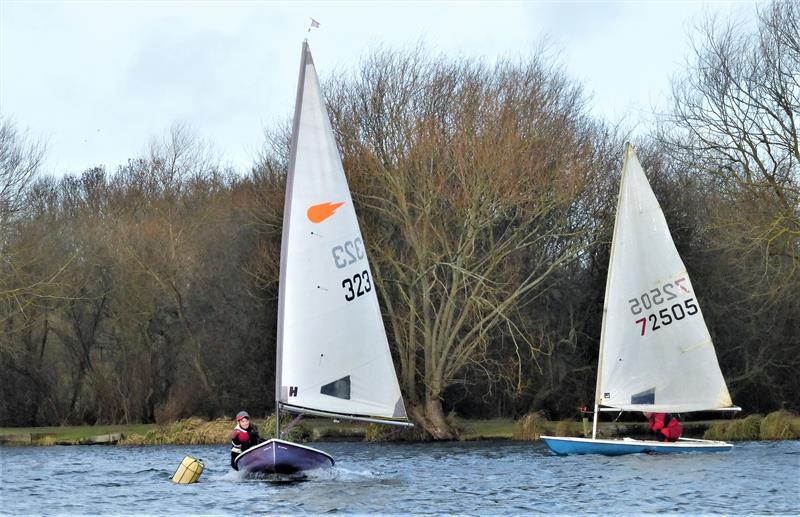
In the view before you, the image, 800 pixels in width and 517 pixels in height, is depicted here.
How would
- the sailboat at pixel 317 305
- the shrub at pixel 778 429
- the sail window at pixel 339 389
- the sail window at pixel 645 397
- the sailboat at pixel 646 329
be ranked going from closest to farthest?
the sailboat at pixel 317 305 → the sail window at pixel 339 389 → the sailboat at pixel 646 329 → the sail window at pixel 645 397 → the shrub at pixel 778 429

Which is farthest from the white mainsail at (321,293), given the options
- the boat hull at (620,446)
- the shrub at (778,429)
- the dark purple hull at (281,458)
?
the shrub at (778,429)

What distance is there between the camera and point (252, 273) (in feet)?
135

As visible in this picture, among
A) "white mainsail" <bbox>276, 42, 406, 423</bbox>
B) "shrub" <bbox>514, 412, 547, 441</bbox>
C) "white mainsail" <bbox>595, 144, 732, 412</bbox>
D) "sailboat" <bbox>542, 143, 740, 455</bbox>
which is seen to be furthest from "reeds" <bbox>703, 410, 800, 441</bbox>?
"white mainsail" <bbox>276, 42, 406, 423</bbox>

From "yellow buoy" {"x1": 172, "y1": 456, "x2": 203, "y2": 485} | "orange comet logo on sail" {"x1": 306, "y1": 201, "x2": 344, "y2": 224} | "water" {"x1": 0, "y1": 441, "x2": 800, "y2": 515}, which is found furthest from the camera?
"yellow buoy" {"x1": 172, "y1": 456, "x2": 203, "y2": 485}

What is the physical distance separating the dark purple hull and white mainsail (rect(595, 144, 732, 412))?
8870mm

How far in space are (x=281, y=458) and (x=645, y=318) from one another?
10.7 metres

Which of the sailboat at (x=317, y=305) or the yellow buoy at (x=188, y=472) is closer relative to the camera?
the sailboat at (x=317, y=305)

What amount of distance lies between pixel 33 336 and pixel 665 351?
29309mm

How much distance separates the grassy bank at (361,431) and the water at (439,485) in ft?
14.0

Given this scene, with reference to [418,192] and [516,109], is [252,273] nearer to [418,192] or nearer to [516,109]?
[418,192]

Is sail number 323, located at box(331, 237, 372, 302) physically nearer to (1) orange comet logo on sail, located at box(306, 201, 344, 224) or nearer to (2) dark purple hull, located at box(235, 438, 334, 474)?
(1) orange comet logo on sail, located at box(306, 201, 344, 224)

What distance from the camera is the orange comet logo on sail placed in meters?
23.0

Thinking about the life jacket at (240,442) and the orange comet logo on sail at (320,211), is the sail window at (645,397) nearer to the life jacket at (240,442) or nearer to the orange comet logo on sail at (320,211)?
the life jacket at (240,442)

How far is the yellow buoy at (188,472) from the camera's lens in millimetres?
25125
